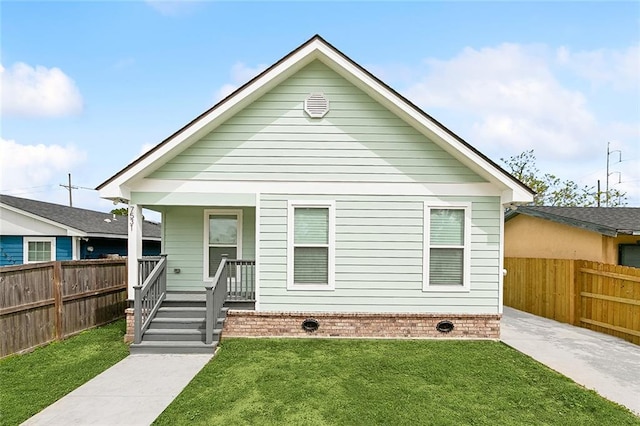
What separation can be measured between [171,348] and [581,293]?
10149 mm

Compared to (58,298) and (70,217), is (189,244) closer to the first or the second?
(58,298)

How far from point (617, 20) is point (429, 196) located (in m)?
7.09

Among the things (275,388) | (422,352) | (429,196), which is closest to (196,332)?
(275,388)

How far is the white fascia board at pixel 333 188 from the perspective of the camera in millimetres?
7289

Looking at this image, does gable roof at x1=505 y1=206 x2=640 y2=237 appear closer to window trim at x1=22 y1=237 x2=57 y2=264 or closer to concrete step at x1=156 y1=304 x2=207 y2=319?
concrete step at x1=156 y1=304 x2=207 y2=319

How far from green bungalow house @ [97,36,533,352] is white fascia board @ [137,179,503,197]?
22 mm

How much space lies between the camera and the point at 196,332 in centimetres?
664

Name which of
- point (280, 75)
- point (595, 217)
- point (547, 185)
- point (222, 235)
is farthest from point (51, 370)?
point (547, 185)

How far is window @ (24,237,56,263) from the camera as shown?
13172 mm

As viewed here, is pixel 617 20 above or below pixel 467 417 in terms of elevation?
above

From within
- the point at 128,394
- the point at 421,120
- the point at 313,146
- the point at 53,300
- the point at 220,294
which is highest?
→ the point at 421,120

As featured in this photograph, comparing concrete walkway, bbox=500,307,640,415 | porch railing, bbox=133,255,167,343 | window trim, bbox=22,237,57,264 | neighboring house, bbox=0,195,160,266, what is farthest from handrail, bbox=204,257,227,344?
window trim, bbox=22,237,57,264

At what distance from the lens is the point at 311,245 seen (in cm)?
732

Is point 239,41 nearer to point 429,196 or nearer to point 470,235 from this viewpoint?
point 429,196
